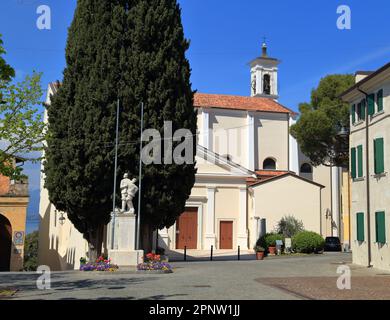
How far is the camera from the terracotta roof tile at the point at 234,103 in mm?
45125

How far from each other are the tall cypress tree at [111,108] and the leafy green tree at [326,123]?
15292 mm

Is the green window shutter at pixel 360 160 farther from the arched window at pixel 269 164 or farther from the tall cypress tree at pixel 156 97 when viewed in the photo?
the arched window at pixel 269 164

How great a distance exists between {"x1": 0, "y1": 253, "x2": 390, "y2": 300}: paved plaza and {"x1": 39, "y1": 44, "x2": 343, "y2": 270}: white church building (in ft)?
32.3

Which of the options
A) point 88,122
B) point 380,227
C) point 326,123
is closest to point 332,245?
point 326,123

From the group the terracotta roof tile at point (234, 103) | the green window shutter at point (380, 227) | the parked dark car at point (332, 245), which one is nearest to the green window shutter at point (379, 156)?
the green window shutter at point (380, 227)

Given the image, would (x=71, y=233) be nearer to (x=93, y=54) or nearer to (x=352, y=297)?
(x=93, y=54)

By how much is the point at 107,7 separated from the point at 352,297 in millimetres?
16774

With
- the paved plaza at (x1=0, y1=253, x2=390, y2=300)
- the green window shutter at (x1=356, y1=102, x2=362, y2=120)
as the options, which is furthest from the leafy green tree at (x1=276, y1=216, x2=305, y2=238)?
the paved plaza at (x1=0, y1=253, x2=390, y2=300)

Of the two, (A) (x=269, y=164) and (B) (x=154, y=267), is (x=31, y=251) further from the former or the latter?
(B) (x=154, y=267)

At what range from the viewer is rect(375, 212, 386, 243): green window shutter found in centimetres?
2066

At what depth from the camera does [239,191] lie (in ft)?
127

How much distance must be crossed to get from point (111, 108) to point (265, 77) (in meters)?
35.6
